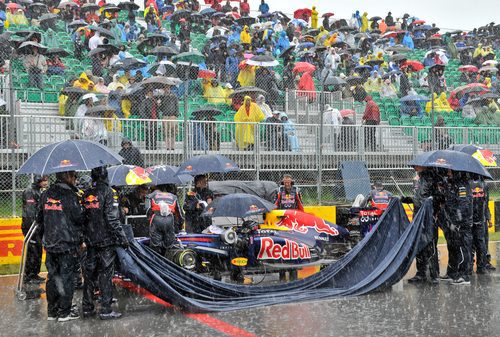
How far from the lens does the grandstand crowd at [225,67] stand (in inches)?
608

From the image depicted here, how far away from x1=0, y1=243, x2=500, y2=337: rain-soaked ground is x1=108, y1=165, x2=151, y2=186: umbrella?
225cm

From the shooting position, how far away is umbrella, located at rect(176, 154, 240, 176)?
43.2 feet

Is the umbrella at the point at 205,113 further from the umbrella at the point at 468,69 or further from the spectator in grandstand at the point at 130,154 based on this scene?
the umbrella at the point at 468,69

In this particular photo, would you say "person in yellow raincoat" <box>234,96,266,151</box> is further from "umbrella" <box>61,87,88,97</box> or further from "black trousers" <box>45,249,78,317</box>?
"black trousers" <box>45,249,78,317</box>

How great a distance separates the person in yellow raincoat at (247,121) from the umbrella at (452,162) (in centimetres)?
552

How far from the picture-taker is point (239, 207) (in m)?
10.6

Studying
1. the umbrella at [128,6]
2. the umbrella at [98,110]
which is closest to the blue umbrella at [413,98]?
the umbrella at [98,110]

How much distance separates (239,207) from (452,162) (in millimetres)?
3104

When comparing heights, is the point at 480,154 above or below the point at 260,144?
below

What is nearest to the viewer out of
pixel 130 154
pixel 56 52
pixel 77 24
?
pixel 130 154

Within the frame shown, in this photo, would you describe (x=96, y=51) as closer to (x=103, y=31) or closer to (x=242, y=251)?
(x=103, y=31)

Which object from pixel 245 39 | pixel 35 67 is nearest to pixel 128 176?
pixel 35 67

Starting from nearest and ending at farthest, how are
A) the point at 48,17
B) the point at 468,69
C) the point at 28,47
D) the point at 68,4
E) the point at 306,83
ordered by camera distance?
the point at 28,47 < the point at 306,83 < the point at 48,17 < the point at 68,4 < the point at 468,69

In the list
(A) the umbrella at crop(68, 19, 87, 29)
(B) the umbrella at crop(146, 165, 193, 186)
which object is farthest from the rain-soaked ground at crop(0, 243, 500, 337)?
(A) the umbrella at crop(68, 19, 87, 29)
